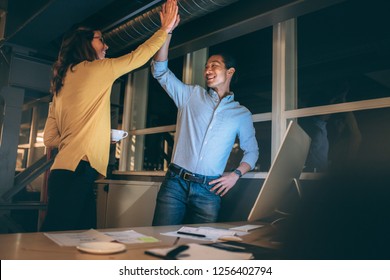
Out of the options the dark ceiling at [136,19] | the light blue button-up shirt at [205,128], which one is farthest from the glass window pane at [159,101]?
the light blue button-up shirt at [205,128]

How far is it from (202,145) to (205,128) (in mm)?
127

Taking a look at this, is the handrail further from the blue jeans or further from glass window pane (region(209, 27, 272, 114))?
glass window pane (region(209, 27, 272, 114))

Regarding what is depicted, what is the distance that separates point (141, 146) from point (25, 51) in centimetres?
159

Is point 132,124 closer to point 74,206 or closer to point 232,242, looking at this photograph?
point 74,206

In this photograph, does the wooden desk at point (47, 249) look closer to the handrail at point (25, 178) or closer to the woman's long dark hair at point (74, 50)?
the woman's long dark hair at point (74, 50)

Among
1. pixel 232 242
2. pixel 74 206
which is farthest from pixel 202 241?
pixel 74 206

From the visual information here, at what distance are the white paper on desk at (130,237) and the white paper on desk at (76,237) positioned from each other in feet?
0.12

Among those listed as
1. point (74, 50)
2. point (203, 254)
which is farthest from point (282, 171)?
point (74, 50)

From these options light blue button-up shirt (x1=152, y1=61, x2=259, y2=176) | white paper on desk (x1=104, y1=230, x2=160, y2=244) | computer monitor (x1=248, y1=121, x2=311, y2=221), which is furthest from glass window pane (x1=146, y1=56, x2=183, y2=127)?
white paper on desk (x1=104, y1=230, x2=160, y2=244)

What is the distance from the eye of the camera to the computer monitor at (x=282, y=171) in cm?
119

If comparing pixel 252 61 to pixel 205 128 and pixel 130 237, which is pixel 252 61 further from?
pixel 130 237

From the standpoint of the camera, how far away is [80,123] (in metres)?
1.71

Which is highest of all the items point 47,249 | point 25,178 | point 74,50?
point 74,50

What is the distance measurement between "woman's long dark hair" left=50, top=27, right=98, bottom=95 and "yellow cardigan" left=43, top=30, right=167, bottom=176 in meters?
0.05
